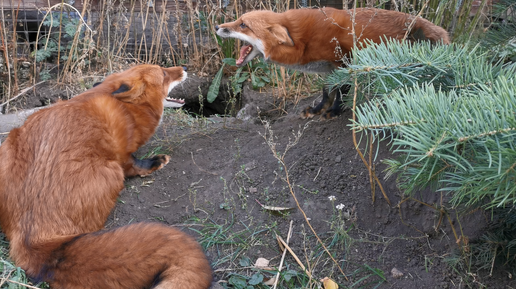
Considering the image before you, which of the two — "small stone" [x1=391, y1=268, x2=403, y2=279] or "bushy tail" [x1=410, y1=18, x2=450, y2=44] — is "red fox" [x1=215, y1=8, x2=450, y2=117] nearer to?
"bushy tail" [x1=410, y1=18, x2=450, y2=44]

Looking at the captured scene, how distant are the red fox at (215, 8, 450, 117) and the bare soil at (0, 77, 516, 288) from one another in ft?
1.99

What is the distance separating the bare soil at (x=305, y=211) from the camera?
2.56 meters

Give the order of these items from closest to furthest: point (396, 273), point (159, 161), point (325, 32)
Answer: point (396, 273), point (159, 161), point (325, 32)

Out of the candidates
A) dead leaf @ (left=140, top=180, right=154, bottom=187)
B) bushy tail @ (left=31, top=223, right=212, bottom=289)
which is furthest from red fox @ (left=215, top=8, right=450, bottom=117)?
bushy tail @ (left=31, top=223, right=212, bottom=289)

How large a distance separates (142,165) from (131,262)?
1341 mm

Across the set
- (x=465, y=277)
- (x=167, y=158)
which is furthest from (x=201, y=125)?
(x=465, y=277)

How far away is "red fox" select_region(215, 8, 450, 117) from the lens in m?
3.78

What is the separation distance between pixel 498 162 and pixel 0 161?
301 centimetres

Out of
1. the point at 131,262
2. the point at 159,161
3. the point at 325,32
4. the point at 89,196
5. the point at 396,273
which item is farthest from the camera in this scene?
the point at 325,32

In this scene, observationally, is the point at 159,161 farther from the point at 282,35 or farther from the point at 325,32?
the point at 325,32

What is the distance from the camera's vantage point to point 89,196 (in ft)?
9.48

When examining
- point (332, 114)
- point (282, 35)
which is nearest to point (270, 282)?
point (332, 114)

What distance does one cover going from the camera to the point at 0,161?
117 inches

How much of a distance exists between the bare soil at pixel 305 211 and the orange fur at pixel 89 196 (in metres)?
0.30
